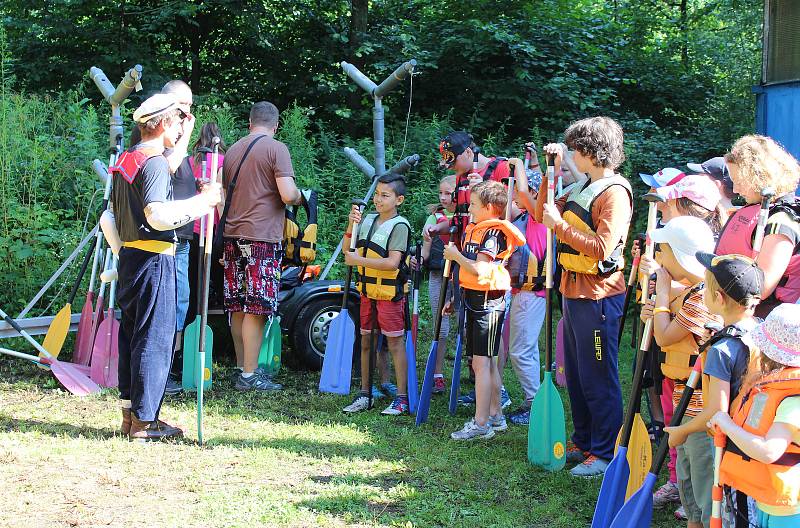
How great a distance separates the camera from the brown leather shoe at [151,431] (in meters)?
4.86

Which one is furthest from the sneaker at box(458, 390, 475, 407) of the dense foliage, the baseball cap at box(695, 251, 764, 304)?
the dense foliage

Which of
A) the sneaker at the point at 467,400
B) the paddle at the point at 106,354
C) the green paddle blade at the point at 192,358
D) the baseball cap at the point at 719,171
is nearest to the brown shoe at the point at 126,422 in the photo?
the green paddle blade at the point at 192,358

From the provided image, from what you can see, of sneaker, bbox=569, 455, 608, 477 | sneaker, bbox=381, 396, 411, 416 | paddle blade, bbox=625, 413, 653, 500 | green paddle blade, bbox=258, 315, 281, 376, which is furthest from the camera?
green paddle blade, bbox=258, 315, 281, 376

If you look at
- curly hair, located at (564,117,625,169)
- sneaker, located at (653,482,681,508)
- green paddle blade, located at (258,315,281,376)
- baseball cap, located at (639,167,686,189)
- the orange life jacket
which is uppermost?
curly hair, located at (564,117,625,169)

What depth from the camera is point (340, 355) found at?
235 inches

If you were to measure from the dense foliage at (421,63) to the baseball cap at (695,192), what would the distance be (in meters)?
6.32

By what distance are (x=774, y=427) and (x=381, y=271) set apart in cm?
327

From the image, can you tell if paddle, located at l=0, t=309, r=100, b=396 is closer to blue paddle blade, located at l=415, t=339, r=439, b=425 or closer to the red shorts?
the red shorts

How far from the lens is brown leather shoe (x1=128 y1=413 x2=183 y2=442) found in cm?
486

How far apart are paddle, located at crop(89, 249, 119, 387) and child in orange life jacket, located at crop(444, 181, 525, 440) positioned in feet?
8.61

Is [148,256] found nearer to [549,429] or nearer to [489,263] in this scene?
[489,263]

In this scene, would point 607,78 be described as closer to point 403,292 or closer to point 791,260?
point 403,292

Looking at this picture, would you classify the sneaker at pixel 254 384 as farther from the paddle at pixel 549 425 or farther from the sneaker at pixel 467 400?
the paddle at pixel 549 425

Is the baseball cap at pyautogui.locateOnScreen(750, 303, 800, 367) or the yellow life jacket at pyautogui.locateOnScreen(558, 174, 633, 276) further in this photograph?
the yellow life jacket at pyautogui.locateOnScreen(558, 174, 633, 276)
